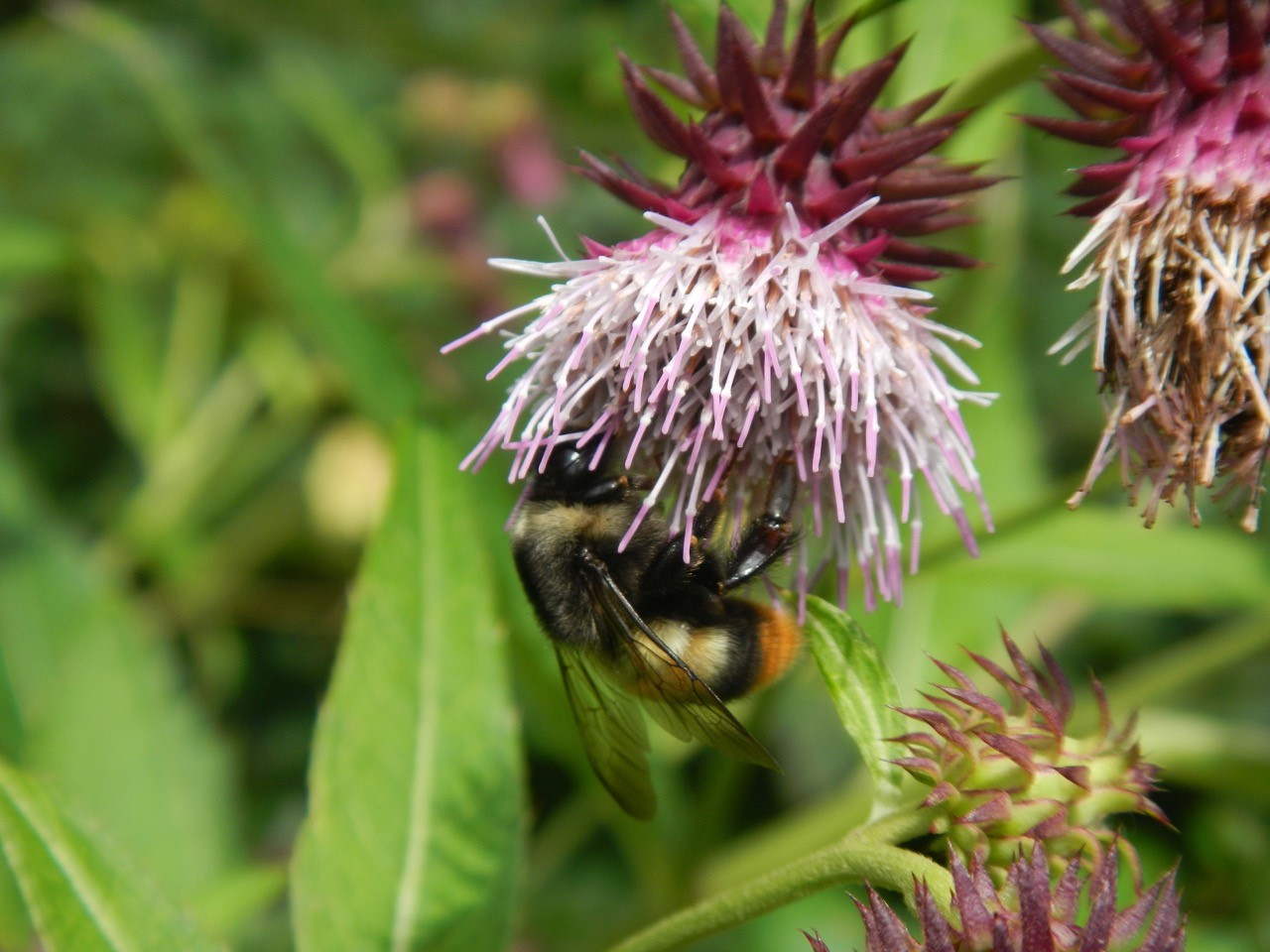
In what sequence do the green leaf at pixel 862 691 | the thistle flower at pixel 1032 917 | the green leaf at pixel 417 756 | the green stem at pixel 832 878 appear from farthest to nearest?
the green leaf at pixel 417 756 → the green leaf at pixel 862 691 → the green stem at pixel 832 878 → the thistle flower at pixel 1032 917

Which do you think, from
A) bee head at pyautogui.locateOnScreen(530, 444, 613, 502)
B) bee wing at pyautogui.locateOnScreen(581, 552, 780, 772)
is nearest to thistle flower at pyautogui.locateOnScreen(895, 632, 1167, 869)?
bee wing at pyautogui.locateOnScreen(581, 552, 780, 772)

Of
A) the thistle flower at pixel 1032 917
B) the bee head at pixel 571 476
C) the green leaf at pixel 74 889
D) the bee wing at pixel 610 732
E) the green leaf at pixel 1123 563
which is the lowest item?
the green leaf at pixel 1123 563

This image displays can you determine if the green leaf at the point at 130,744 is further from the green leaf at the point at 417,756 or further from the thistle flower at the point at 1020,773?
the thistle flower at the point at 1020,773

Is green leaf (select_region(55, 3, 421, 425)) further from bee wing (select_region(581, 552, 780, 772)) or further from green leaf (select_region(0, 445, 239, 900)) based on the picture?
bee wing (select_region(581, 552, 780, 772))

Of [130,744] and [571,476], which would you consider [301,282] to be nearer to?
[130,744]

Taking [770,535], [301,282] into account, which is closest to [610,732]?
[770,535]

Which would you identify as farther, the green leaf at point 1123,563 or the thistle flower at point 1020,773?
the green leaf at point 1123,563

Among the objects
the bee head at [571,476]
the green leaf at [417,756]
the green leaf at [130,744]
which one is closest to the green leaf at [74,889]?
the green leaf at [417,756]

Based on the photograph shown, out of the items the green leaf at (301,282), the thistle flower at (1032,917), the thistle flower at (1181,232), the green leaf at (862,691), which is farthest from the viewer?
the green leaf at (301,282)
